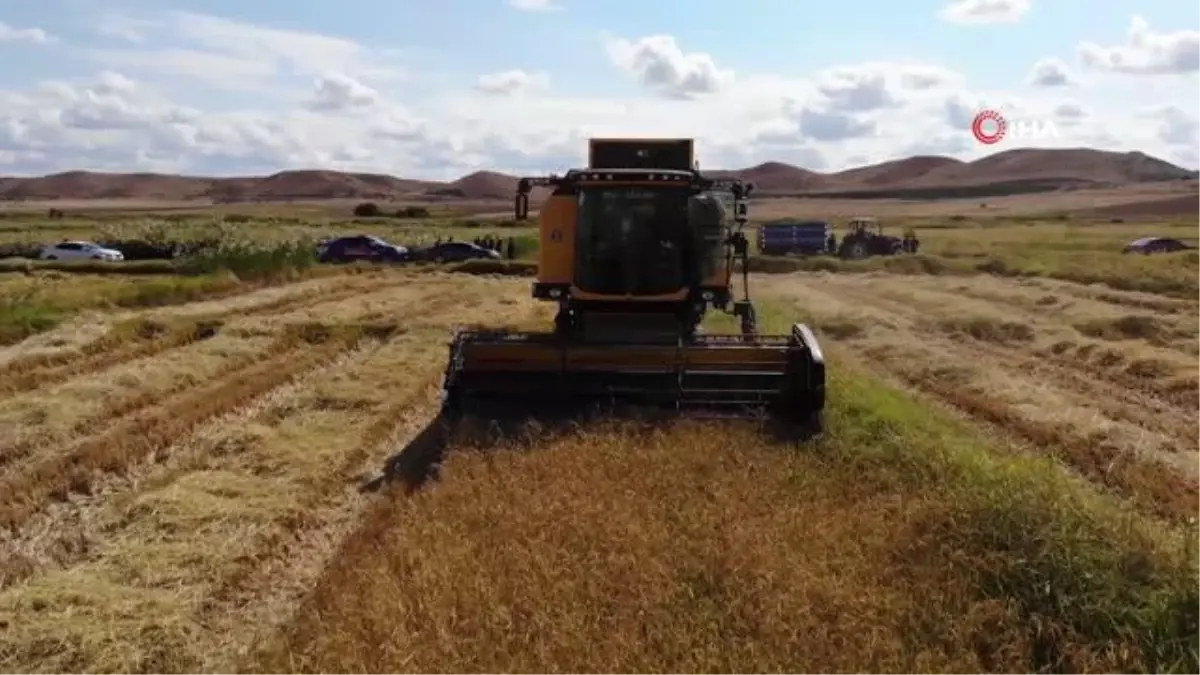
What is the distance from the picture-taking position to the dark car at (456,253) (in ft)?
152

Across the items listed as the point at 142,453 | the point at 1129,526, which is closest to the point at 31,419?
the point at 142,453

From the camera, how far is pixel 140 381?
1463 centimetres

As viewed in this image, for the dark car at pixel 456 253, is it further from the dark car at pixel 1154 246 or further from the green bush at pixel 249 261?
the dark car at pixel 1154 246

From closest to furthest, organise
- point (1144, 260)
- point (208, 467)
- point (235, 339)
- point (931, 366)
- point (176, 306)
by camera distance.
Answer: point (208, 467), point (931, 366), point (235, 339), point (176, 306), point (1144, 260)

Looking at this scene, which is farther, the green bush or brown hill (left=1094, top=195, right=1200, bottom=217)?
brown hill (left=1094, top=195, right=1200, bottom=217)

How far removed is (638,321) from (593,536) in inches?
251

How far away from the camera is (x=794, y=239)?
5256 cm

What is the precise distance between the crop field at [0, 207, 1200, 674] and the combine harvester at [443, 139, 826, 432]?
27.9 inches

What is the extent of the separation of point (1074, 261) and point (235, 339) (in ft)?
97.9

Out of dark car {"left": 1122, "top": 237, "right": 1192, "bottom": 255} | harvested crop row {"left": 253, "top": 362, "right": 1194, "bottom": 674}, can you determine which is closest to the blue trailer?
dark car {"left": 1122, "top": 237, "right": 1192, "bottom": 255}

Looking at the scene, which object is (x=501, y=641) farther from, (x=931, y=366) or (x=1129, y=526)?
(x=931, y=366)

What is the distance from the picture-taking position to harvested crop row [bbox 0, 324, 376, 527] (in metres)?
9.35

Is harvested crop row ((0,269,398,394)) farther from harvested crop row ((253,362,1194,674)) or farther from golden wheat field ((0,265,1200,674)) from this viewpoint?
harvested crop row ((253,362,1194,674))

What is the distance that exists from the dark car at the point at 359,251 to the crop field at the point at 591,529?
30297mm
